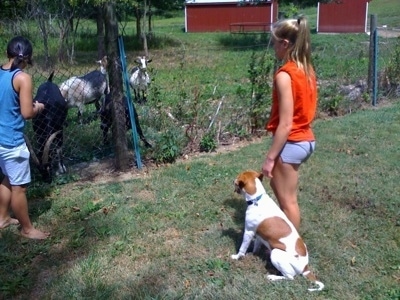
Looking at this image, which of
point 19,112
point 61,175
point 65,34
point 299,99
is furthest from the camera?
point 65,34

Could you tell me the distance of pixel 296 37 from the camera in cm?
331


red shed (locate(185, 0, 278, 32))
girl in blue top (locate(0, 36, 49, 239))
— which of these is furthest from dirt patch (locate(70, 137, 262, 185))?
red shed (locate(185, 0, 278, 32))

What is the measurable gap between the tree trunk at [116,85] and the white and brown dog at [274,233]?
231 centimetres

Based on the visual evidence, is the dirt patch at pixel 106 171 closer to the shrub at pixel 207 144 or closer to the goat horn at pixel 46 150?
the shrub at pixel 207 144

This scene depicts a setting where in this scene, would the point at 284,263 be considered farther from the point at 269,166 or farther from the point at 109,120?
the point at 109,120

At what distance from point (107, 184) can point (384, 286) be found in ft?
9.79

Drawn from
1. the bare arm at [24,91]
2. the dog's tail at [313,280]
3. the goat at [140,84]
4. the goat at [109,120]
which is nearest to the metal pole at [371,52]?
the goat at [140,84]

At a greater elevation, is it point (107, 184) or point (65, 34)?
point (65, 34)

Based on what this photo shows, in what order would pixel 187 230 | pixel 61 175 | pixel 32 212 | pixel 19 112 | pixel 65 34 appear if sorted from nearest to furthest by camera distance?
pixel 19 112, pixel 187 230, pixel 32 212, pixel 61 175, pixel 65 34

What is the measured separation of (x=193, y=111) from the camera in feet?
21.1

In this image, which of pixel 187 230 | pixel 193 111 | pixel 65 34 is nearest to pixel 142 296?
pixel 187 230

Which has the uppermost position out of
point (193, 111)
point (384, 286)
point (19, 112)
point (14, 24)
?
point (14, 24)

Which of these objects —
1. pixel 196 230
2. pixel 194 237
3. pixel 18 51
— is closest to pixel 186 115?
pixel 196 230

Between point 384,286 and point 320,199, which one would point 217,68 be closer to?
point 320,199
